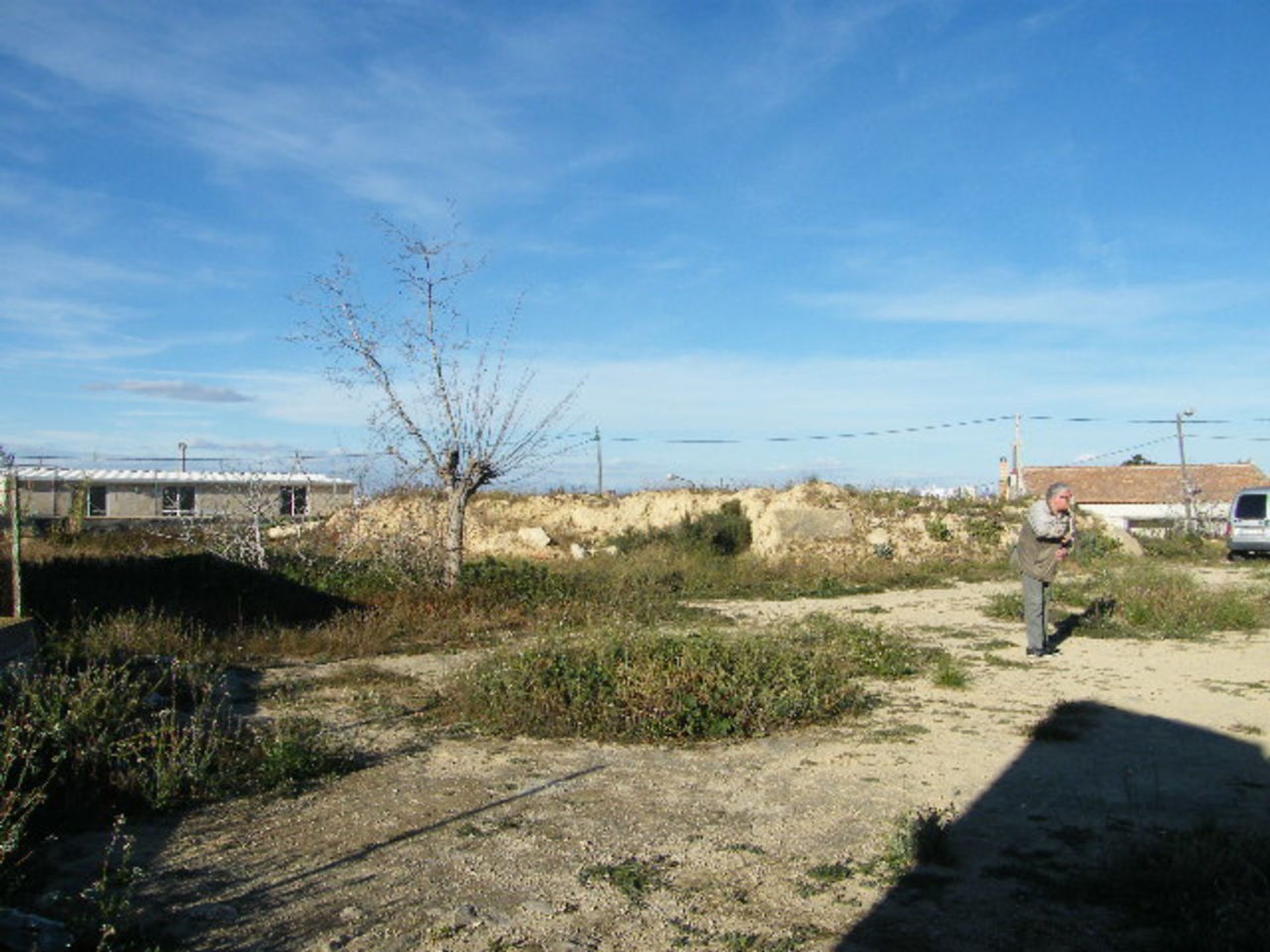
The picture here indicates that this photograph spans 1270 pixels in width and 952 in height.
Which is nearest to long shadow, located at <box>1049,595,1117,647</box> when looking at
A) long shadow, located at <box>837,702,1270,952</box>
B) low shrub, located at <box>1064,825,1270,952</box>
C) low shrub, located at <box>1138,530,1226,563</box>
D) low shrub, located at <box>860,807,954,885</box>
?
long shadow, located at <box>837,702,1270,952</box>

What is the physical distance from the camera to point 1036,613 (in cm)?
1006

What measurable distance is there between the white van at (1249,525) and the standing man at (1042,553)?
54.8ft

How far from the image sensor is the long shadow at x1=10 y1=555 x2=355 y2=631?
10.6 metres

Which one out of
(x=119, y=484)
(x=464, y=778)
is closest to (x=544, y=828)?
(x=464, y=778)

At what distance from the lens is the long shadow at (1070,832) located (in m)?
3.78

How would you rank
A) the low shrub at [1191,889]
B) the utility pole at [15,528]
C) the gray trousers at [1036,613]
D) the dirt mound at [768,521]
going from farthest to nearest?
the dirt mound at [768,521], the gray trousers at [1036,613], the utility pole at [15,528], the low shrub at [1191,889]

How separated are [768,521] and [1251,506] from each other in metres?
10.8

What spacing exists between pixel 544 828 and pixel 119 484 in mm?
33788

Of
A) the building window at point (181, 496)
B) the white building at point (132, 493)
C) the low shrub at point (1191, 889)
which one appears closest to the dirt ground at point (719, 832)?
the low shrub at point (1191, 889)

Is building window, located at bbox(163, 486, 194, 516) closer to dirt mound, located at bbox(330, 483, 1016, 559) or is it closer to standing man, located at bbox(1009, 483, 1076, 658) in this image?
dirt mound, located at bbox(330, 483, 1016, 559)

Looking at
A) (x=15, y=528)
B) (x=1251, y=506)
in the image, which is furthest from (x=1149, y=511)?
(x=15, y=528)

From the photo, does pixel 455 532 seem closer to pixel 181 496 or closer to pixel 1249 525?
pixel 1249 525

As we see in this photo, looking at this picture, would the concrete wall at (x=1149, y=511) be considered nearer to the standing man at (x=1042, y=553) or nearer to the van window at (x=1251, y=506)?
the van window at (x=1251, y=506)

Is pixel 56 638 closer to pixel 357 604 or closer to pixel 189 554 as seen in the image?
pixel 357 604
